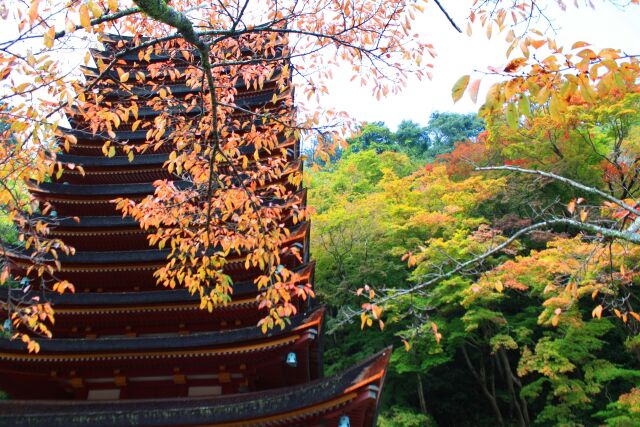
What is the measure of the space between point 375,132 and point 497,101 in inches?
1582

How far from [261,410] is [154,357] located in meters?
2.33

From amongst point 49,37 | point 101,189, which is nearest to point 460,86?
point 49,37

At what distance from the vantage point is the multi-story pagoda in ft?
21.2

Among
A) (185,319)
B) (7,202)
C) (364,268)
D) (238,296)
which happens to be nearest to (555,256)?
(364,268)

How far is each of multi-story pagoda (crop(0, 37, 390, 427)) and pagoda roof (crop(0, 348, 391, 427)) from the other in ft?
0.05

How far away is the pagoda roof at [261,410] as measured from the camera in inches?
246

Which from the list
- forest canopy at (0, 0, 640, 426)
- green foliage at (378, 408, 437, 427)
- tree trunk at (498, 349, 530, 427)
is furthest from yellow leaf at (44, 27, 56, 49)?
tree trunk at (498, 349, 530, 427)

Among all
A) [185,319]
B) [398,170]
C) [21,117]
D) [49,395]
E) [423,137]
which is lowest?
[49,395]

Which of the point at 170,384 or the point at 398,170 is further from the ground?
the point at 398,170

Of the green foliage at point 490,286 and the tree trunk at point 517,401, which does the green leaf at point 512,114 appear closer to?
the green foliage at point 490,286

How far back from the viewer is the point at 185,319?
8.59 m

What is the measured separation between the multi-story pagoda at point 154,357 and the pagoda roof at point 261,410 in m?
0.02

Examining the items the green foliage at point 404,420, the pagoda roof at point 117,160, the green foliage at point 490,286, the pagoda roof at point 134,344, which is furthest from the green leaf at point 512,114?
the green foliage at point 404,420

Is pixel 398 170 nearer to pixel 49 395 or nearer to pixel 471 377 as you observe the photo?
pixel 471 377
